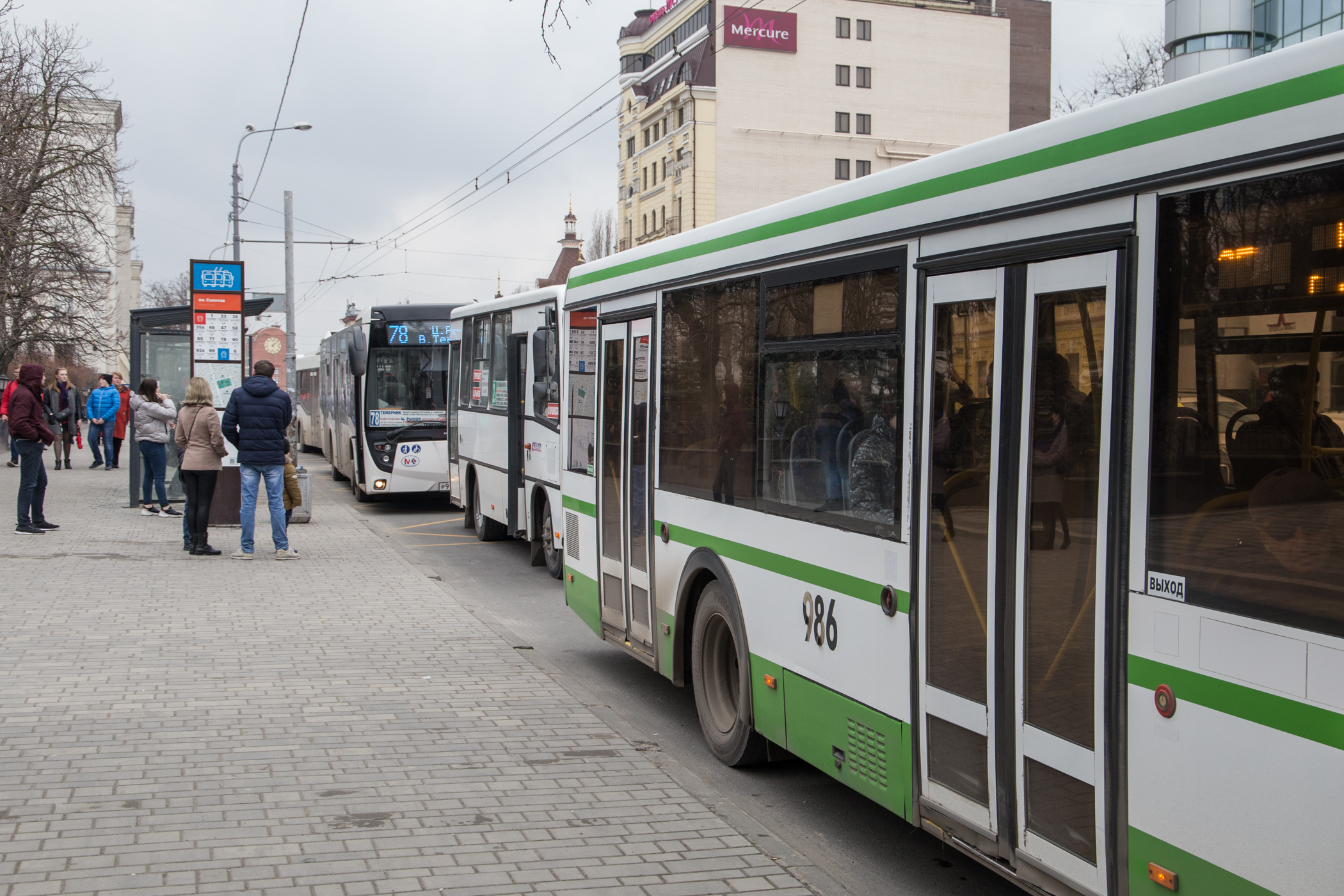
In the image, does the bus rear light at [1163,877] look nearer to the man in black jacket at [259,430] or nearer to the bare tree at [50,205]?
the man in black jacket at [259,430]

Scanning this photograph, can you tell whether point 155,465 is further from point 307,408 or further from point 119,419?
point 307,408

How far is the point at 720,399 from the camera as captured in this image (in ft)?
20.7

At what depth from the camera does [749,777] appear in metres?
6.23

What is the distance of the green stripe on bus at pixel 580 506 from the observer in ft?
27.4

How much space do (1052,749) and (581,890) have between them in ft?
5.92

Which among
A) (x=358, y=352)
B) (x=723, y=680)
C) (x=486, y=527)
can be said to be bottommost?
(x=486, y=527)

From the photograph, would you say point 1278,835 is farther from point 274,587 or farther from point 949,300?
point 274,587

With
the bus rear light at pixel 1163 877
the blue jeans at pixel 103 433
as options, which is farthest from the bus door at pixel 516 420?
the blue jeans at pixel 103 433

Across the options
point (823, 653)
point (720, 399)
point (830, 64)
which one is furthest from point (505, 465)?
point (830, 64)

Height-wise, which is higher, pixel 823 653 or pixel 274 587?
pixel 823 653

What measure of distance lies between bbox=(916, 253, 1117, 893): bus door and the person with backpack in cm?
2461

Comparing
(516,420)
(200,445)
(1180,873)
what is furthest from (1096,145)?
(200,445)

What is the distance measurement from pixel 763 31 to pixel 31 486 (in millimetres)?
75595

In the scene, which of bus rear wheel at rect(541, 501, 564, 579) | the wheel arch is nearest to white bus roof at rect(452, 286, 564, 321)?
bus rear wheel at rect(541, 501, 564, 579)
